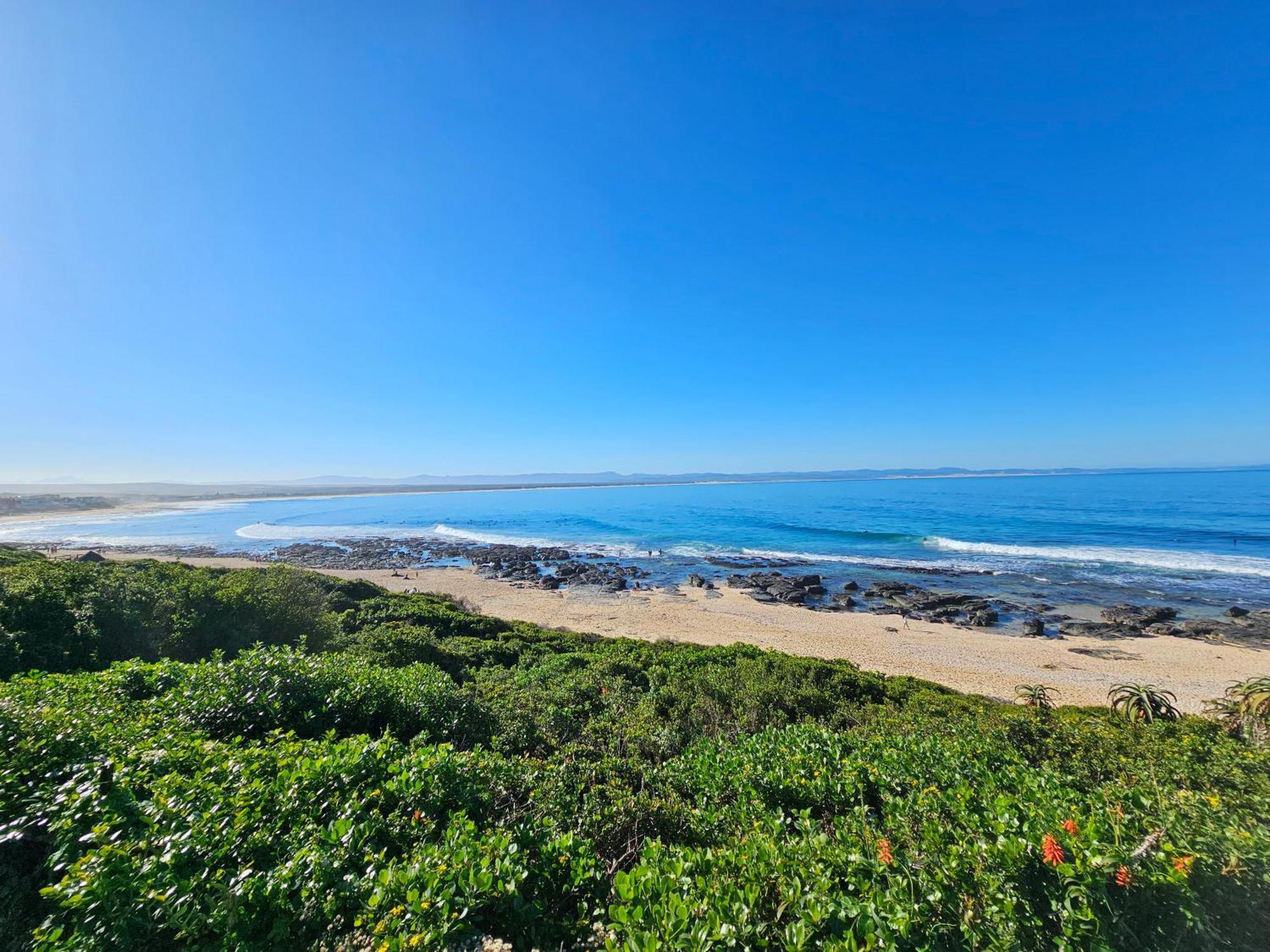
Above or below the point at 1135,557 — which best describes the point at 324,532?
below

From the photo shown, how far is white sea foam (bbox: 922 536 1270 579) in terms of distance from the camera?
106 feet

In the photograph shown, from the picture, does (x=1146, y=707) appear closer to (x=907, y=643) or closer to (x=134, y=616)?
(x=907, y=643)

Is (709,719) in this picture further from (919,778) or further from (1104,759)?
(1104,759)

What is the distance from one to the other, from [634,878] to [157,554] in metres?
55.9

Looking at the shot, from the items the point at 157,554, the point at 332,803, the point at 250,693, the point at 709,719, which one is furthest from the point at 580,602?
the point at 157,554

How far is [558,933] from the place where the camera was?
2895 mm

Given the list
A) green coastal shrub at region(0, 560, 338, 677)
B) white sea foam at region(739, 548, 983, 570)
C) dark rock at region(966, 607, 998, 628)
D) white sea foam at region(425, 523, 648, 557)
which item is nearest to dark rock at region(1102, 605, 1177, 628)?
dark rock at region(966, 607, 998, 628)

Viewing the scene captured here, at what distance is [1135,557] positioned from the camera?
36.1 m

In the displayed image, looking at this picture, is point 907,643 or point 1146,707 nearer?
point 1146,707

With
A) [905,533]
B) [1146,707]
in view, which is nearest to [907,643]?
[1146,707]

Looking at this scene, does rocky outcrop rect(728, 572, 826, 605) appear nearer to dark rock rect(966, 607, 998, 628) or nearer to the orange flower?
dark rock rect(966, 607, 998, 628)

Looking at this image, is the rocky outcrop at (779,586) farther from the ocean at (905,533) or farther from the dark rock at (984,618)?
the dark rock at (984,618)

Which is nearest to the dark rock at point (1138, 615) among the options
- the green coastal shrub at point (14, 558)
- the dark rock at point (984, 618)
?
the dark rock at point (984, 618)

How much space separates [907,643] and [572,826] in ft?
68.8
